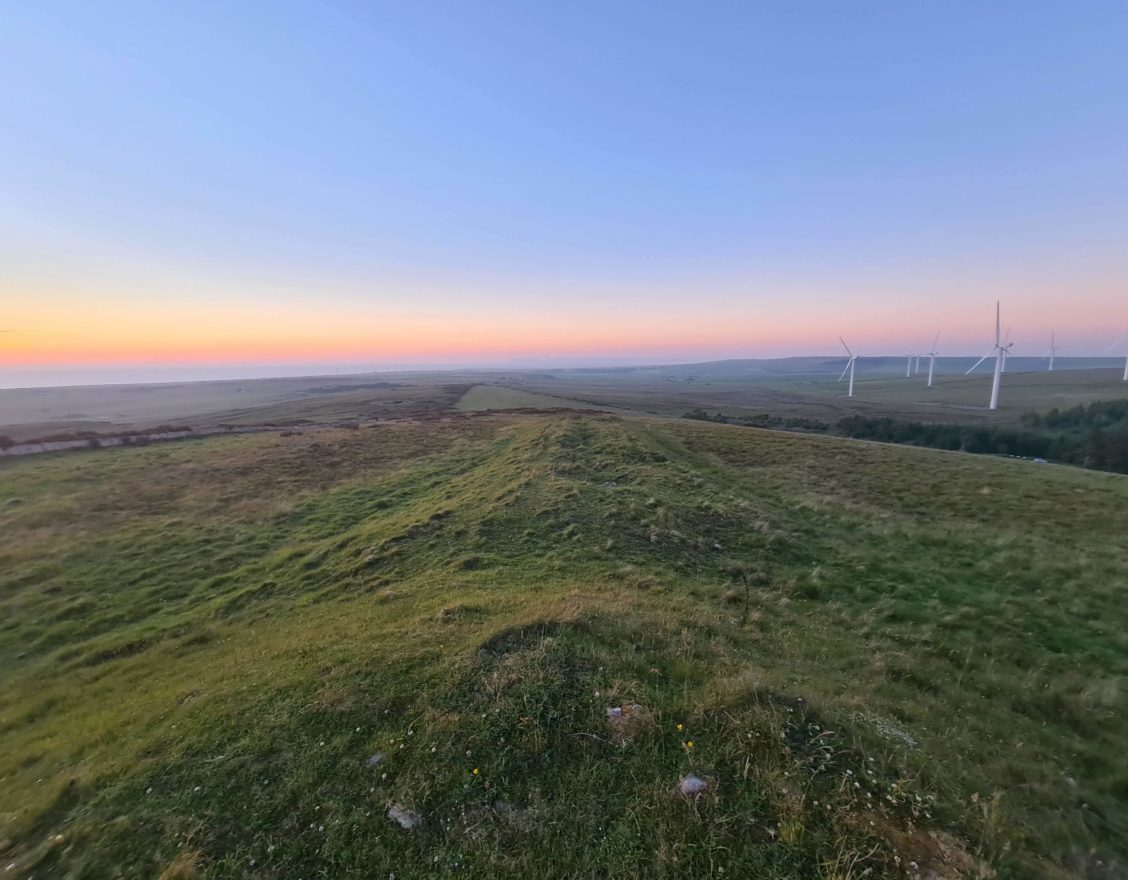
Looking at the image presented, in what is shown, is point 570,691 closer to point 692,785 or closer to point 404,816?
point 692,785

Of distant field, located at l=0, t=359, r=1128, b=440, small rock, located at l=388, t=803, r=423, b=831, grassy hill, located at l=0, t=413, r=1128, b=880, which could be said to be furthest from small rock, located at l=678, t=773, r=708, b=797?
distant field, located at l=0, t=359, r=1128, b=440

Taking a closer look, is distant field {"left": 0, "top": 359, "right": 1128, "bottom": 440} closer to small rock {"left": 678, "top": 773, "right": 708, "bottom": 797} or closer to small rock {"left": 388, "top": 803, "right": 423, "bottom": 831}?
small rock {"left": 388, "top": 803, "right": 423, "bottom": 831}

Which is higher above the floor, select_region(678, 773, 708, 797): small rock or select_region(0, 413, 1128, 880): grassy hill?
select_region(678, 773, 708, 797): small rock

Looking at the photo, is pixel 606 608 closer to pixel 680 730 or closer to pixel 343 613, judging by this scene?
pixel 680 730

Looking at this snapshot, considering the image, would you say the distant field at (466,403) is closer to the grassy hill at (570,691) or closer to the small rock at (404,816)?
the grassy hill at (570,691)

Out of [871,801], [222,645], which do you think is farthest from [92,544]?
[871,801]

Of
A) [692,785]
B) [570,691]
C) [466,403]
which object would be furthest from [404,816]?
[466,403]
